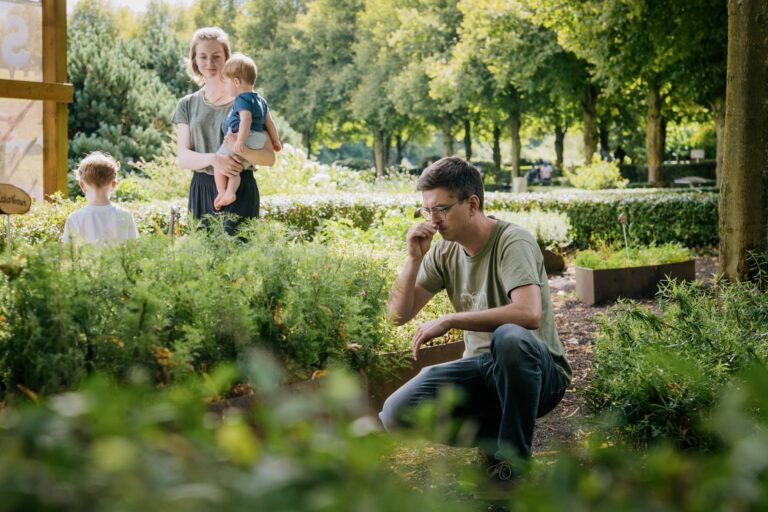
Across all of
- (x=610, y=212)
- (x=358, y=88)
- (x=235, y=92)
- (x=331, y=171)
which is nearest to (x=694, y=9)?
(x=610, y=212)

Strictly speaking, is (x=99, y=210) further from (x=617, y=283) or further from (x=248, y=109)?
(x=617, y=283)

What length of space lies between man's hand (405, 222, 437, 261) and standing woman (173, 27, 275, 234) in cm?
159

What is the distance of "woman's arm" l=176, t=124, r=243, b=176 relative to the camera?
5.02 metres

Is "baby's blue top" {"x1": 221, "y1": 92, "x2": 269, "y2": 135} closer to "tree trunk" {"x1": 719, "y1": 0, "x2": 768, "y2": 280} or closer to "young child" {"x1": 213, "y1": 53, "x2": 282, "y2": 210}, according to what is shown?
"young child" {"x1": 213, "y1": 53, "x2": 282, "y2": 210}

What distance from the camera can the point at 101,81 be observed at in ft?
63.8

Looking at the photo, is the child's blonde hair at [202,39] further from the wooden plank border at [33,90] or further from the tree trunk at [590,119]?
the tree trunk at [590,119]

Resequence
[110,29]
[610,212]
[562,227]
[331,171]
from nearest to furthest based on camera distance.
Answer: [562,227]
[610,212]
[331,171]
[110,29]

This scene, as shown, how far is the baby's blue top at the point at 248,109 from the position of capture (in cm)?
509

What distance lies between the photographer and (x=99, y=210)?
5.54 m

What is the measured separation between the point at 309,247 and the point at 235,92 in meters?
1.72

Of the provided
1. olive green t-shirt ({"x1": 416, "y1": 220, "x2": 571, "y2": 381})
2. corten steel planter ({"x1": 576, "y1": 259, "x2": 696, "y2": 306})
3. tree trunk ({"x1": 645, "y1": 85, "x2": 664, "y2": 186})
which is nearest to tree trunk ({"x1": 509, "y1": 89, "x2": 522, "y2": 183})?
tree trunk ({"x1": 645, "y1": 85, "x2": 664, "y2": 186})

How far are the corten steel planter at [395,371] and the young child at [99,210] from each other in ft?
6.67

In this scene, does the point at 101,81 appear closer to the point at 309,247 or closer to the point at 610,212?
the point at 610,212

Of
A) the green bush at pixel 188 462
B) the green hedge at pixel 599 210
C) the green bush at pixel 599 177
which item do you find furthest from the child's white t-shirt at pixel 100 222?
the green bush at pixel 599 177
